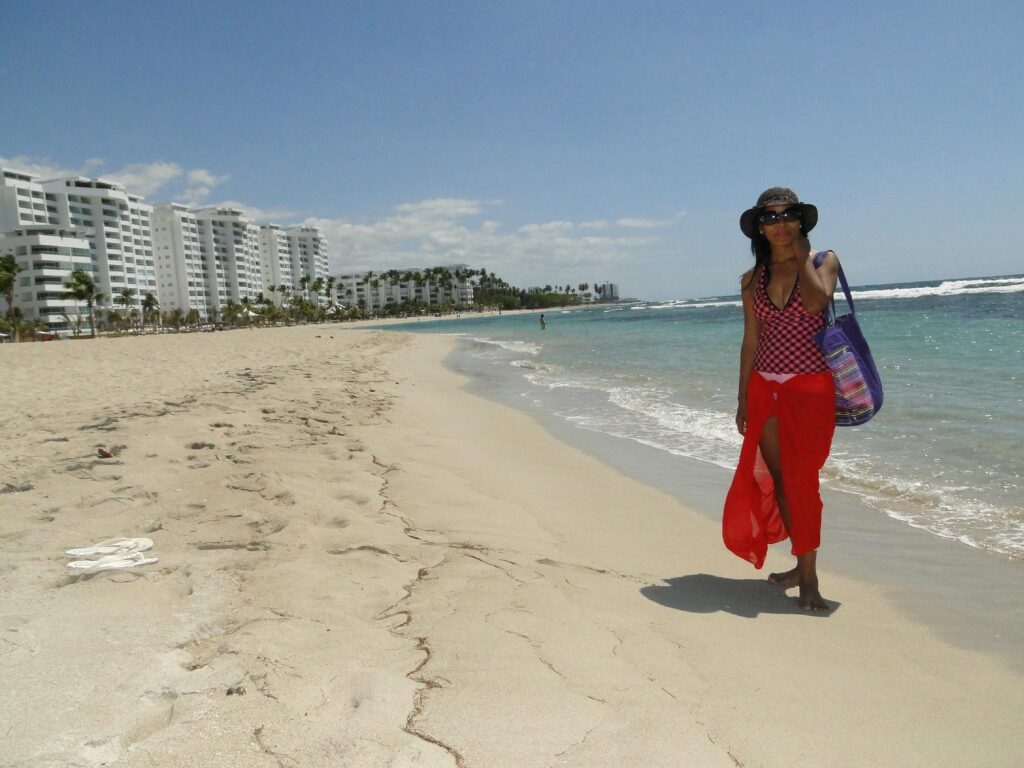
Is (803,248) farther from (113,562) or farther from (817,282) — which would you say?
(113,562)

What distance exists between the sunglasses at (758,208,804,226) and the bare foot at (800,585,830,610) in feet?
5.48

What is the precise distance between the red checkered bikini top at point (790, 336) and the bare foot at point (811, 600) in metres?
1.00

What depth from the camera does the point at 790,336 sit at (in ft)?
9.45

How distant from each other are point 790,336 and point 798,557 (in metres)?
→ 1.02

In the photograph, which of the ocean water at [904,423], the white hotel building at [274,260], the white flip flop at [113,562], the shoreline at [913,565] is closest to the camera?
the white flip flop at [113,562]

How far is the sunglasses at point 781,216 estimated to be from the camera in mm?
2797

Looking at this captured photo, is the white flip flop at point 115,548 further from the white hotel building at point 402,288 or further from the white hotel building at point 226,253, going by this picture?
the white hotel building at point 402,288

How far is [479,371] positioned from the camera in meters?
17.5

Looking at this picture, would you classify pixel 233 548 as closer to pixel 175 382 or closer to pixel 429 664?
pixel 429 664

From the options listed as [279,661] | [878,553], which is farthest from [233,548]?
[878,553]

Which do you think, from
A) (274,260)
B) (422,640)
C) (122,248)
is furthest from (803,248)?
(274,260)

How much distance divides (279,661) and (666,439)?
588 centimetres


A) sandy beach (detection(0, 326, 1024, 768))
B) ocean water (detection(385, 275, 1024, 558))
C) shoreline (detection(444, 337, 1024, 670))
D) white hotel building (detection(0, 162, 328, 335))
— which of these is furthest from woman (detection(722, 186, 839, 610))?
white hotel building (detection(0, 162, 328, 335))

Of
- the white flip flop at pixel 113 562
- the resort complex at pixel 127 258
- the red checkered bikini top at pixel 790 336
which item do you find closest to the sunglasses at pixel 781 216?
the red checkered bikini top at pixel 790 336
